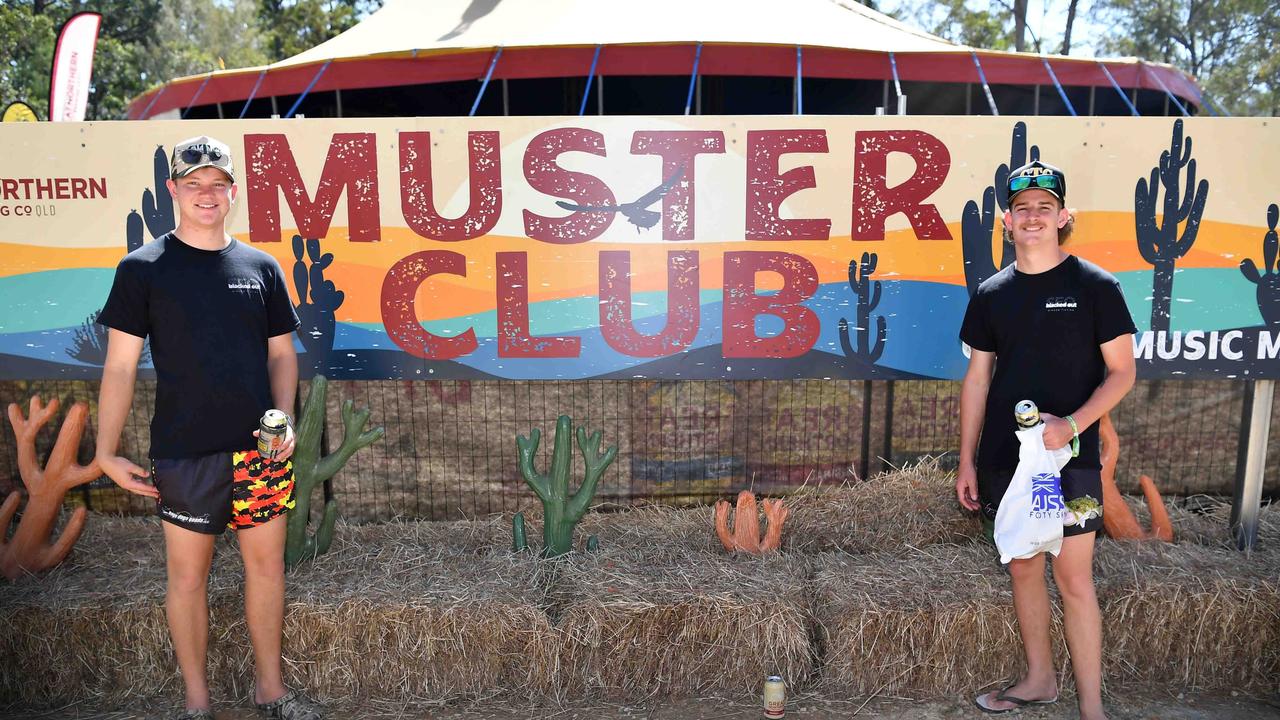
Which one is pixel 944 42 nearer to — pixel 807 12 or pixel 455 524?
pixel 807 12

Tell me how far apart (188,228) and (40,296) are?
4.81ft

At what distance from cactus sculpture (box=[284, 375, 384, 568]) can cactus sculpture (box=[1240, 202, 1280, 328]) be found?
362 centimetres

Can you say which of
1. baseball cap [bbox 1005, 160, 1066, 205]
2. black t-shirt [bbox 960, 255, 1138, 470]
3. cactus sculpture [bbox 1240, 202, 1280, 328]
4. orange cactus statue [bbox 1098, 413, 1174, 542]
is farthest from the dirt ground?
baseball cap [bbox 1005, 160, 1066, 205]

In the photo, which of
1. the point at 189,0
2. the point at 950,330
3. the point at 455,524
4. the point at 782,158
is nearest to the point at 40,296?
the point at 455,524

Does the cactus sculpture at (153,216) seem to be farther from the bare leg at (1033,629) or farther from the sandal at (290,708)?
the bare leg at (1033,629)

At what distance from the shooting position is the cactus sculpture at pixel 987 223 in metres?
3.46

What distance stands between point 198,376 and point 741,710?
214 centimetres

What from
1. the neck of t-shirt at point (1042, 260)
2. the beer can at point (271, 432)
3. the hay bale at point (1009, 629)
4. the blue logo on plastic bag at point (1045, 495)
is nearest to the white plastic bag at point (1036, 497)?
the blue logo on plastic bag at point (1045, 495)

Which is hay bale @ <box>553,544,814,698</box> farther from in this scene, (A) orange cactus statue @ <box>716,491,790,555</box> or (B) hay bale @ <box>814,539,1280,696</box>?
(A) orange cactus statue @ <box>716,491,790,555</box>

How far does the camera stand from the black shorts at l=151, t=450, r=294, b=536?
2.55 meters

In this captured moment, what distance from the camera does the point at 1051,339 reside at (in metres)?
2.56

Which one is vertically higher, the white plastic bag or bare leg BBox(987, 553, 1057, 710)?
the white plastic bag

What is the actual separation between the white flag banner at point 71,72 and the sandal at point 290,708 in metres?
7.82

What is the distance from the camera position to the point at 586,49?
6.49m
